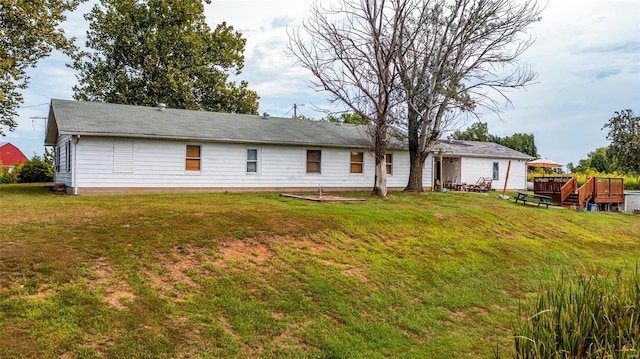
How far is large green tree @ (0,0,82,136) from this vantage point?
19.5 metres

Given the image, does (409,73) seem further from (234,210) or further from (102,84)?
(102,84)

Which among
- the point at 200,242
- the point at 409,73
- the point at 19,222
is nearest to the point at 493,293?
the point at 200,242

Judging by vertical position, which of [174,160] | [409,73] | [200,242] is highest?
[409,73]

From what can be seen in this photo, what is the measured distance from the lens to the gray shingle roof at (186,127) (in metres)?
16.0

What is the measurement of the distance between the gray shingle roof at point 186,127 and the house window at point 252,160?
639mm

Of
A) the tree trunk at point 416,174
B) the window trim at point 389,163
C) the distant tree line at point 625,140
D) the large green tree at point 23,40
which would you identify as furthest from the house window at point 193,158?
the distant tree line at point 625,140

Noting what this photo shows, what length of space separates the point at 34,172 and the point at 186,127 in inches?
620

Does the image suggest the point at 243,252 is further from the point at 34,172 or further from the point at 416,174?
the point at 34,172

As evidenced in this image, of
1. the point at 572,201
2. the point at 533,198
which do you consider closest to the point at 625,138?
the point at 572,201

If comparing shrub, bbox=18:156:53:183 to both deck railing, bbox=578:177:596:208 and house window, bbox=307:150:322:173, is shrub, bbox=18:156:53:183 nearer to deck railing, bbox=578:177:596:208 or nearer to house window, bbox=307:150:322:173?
house window, bbox=307:150:322:173

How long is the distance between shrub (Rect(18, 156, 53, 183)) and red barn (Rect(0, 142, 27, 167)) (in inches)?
1356

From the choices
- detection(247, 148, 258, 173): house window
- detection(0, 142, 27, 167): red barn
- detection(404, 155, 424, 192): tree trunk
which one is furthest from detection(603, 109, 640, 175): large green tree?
detection(0, 142, 27, 167): red barn

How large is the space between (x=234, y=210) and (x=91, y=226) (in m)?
3.76

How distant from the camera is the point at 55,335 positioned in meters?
4.79
